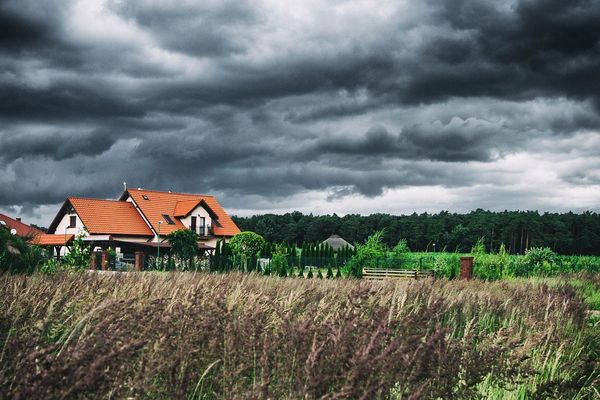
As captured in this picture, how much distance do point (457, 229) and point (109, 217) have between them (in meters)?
79.4

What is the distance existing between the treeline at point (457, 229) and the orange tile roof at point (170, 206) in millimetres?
54792

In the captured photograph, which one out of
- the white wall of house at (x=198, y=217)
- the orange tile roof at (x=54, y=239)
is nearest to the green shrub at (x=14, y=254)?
the orange tile roof at (x=54, y=239)

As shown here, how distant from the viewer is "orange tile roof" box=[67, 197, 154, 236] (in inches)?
1893

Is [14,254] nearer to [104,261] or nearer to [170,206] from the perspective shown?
[104,261]

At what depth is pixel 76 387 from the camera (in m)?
2.44

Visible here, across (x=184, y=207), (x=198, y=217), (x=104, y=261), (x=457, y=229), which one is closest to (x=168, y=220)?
(x=184, y=207)

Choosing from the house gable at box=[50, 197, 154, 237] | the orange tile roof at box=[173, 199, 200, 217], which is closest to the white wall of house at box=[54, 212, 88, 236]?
the house gable at box=[50, 197, 154, 237]

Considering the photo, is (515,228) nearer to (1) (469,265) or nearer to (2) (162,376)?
(1) (469,265)

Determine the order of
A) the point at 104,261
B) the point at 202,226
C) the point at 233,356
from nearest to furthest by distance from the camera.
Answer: the point at 233,356 → the point at 104,261 → the point at 202,226

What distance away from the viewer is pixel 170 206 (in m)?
53.6

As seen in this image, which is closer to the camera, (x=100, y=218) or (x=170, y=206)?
(x=100, y=218)

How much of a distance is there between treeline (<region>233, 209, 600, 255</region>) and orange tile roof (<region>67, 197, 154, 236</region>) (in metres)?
60.2

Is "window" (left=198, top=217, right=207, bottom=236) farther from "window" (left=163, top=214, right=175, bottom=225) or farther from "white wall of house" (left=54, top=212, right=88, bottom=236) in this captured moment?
"white wall of house" (left=54, top=212, right=88, bottom=236)

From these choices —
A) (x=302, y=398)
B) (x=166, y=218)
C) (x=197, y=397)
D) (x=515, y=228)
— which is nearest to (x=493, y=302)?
(x=197, y=397)
